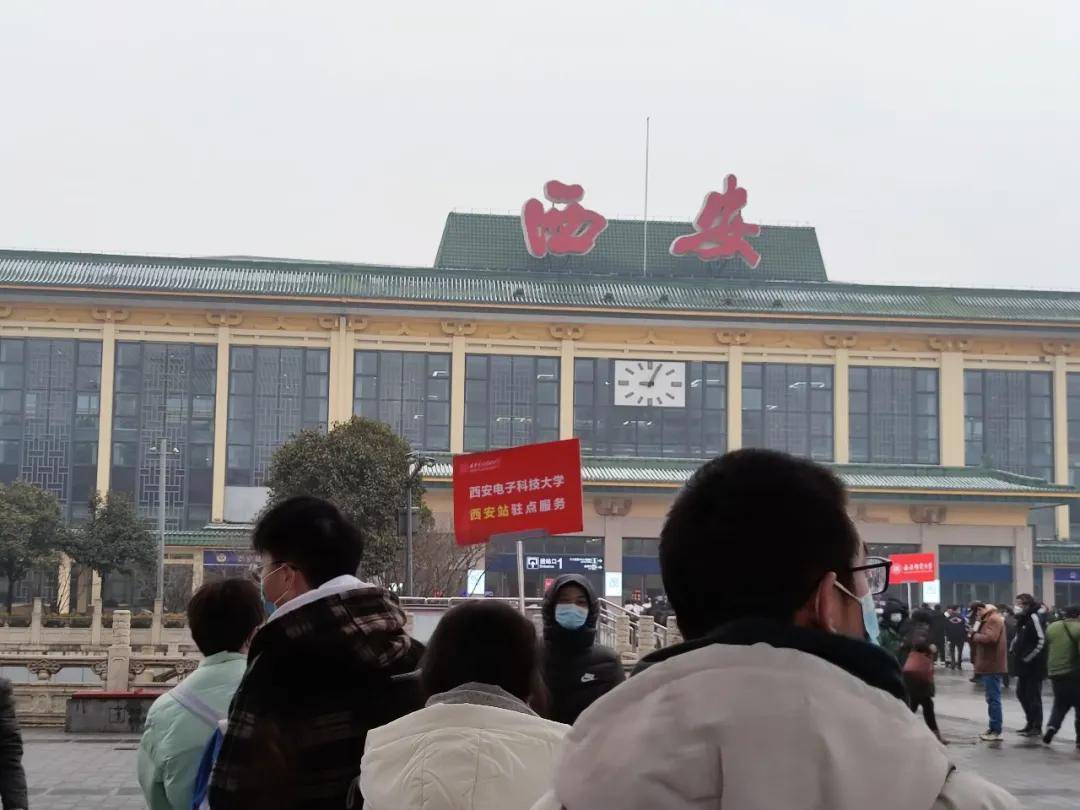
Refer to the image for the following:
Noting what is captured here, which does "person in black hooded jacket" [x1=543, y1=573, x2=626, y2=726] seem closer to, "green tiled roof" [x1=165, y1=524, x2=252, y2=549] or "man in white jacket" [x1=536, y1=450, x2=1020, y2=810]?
"man in white jacket" [x1=536, y1=450, x2=1020, y2=810]

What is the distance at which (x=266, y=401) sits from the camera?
52188 millimetres

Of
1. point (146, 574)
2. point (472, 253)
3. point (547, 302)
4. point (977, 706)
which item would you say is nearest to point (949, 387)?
point (547, 302)

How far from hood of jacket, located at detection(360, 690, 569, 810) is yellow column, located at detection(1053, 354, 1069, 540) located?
54.5 metres

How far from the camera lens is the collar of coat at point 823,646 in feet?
5.76

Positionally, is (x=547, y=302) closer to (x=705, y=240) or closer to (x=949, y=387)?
(x=705, y=240)

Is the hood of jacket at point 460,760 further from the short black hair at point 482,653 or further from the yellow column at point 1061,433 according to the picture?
the yellow column at point 1061,433

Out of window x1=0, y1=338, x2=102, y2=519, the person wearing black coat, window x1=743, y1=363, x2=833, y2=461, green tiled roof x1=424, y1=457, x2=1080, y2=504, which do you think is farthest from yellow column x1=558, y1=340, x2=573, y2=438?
the person wearing black coat

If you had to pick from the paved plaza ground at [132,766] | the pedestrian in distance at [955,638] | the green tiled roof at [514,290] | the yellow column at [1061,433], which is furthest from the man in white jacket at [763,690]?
the yellow column at [1061,433]

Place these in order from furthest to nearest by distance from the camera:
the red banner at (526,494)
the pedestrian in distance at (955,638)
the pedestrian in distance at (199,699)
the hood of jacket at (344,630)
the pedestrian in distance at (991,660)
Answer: the pedestrian in distance at (955,638) < the pedestrian in distance at (991,660) < the red banner at (526,494) < the pedestrian in distance at (199,699) < the hood of jacket at (344,630)

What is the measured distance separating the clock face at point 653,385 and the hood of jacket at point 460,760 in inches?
1985

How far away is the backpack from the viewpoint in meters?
3.90

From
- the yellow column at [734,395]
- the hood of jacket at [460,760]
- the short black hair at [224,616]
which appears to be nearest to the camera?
the hood of jacket at [460,760]

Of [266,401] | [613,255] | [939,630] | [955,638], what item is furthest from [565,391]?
[939,630]

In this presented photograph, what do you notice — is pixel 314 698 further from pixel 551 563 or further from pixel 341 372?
pixel 341 372
